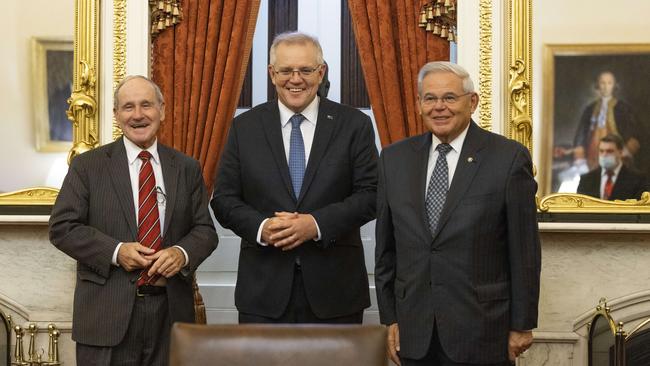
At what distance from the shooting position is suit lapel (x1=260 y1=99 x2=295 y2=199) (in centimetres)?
350

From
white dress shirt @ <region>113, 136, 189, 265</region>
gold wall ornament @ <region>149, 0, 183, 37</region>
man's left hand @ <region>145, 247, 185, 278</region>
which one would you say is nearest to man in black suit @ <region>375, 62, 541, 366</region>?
man's left hand @ <region>145, 247, 185, 278</region>

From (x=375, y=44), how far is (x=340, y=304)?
1.77 m

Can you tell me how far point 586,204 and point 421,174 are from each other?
1.74m

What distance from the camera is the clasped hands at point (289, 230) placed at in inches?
131

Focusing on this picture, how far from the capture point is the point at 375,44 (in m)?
4.77

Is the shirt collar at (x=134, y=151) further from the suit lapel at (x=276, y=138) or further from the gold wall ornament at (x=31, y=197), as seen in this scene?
the gold wall ornament at (x=31, y=197)

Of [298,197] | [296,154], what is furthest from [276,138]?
[298,197]

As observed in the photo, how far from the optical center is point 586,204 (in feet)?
14.8

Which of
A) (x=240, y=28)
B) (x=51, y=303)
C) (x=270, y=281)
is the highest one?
(x=240, y=28)

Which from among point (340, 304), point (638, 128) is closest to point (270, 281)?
point (340, 304)

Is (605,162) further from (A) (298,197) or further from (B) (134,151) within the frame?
(B) (134,151)

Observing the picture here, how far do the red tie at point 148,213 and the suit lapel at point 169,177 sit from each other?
36 millimetres

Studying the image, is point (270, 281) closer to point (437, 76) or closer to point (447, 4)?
point (437, 76)

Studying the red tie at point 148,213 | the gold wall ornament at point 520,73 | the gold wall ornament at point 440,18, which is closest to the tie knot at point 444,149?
the red tie at point 148,213
